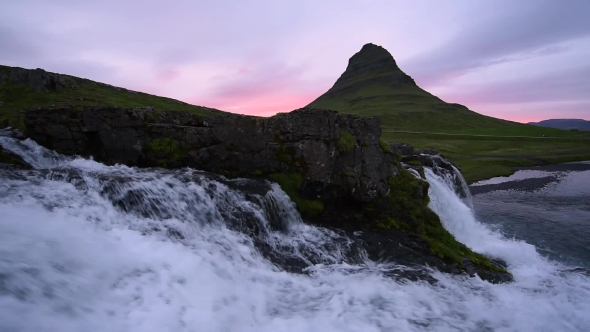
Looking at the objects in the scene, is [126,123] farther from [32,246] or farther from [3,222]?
[32,246]

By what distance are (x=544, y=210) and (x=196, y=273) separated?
37.2 metres

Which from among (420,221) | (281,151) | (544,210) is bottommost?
(544,210)

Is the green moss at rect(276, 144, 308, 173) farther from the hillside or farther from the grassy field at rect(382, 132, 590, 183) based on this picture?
the grassy field at rect(382, 132, 590, 183)

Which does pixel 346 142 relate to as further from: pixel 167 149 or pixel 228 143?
pixel 167 149

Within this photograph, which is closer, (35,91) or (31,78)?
(35,91)

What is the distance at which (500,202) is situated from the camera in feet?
121

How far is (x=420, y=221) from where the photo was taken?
17828 millimetres

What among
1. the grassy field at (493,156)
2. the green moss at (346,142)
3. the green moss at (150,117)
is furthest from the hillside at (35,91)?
the grassy field at (493,156)

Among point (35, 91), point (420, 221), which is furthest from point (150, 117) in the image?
point (35, 91)

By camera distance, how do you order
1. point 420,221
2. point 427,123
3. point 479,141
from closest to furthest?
point 420,221, point 479,141, point 427,123

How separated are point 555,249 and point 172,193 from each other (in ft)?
83.1

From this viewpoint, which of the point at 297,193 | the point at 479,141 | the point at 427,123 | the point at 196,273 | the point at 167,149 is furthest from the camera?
the point at 427,123

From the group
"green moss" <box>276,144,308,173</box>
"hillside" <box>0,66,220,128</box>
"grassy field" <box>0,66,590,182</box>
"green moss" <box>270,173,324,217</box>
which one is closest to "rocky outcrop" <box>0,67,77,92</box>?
"hillside" <box>0,66,220,128</box>

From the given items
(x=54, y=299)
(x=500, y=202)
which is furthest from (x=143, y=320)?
(x=500, y=202)
